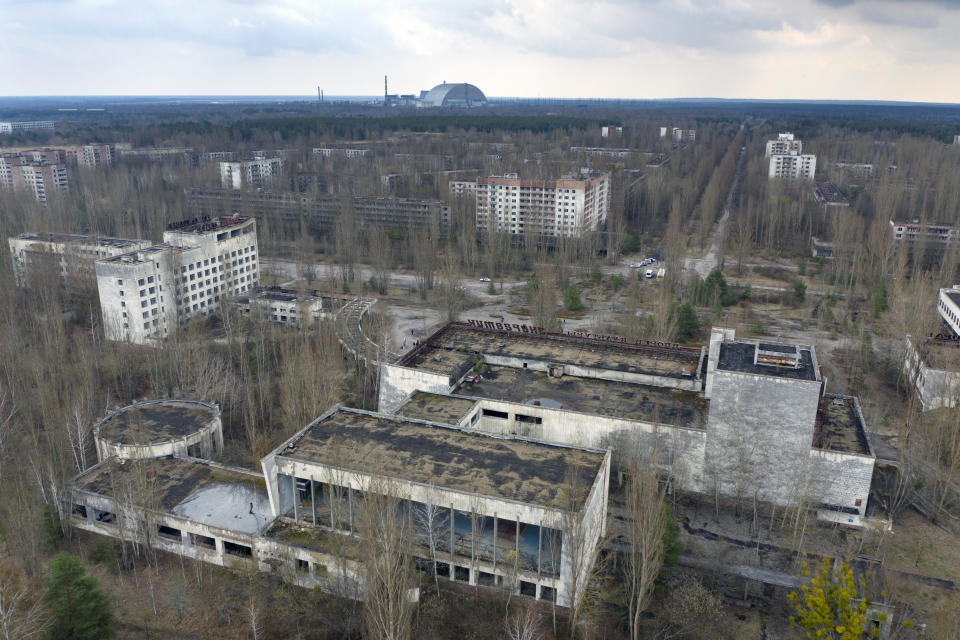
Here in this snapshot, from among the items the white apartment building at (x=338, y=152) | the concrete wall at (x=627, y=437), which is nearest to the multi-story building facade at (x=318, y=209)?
the white apartment building at (x=338, y=152)

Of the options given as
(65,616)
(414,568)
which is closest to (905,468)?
(414,568)

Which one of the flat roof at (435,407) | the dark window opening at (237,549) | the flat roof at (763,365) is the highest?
the flat roof at (763,365)

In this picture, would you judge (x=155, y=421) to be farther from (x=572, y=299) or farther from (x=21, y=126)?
(x=21, y=126)

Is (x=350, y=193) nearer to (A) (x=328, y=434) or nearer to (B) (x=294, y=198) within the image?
(B) (x=294, y=198)

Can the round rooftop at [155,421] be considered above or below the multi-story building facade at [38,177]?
below

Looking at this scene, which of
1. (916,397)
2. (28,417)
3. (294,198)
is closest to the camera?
(28,417)

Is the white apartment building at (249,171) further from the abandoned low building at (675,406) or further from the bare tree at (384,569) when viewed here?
the bare tree at (384,569)

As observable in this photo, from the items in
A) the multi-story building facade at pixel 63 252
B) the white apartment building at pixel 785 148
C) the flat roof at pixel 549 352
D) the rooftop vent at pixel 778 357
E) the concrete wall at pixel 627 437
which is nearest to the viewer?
the rooftop vent at pixel 778 357
